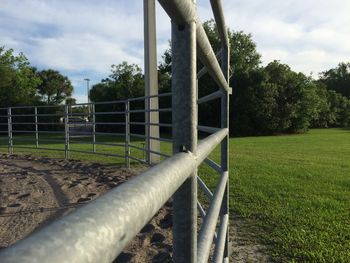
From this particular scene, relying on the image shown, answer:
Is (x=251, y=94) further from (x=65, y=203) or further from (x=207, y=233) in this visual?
(x=207, y=233)

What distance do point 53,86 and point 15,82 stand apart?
1626 centimetres

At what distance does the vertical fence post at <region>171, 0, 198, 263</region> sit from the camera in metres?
0.90

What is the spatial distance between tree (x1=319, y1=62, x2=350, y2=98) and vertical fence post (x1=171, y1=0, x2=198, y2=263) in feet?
219

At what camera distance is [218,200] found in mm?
1827

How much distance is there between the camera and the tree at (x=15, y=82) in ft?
132

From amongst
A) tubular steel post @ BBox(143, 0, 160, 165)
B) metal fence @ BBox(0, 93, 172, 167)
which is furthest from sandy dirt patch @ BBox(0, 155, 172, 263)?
tubular steel post @ BBox(143, 0, 160, 165)

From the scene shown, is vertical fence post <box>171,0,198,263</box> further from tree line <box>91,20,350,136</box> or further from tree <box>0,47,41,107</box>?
tree <box>0,47,41,107</box>

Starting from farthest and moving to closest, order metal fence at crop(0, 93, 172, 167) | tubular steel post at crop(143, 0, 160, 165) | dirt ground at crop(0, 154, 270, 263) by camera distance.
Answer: metal fence at crop(0, 93, 172, 167) → tubular steel post at crop(143, 0, 160, 165) → dirt ground at crop(0, 154, 270, 263)

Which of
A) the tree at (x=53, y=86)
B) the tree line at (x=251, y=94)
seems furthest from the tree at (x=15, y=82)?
the tree at (x=53, y=86)

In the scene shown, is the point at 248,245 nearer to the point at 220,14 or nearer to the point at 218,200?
the point at 218,200

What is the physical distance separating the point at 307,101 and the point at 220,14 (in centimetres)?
3132

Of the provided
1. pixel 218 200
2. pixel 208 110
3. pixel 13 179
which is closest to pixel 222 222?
pixel 218 200

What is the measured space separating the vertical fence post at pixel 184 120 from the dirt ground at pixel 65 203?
74.5 inches

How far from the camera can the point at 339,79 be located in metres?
67.9
